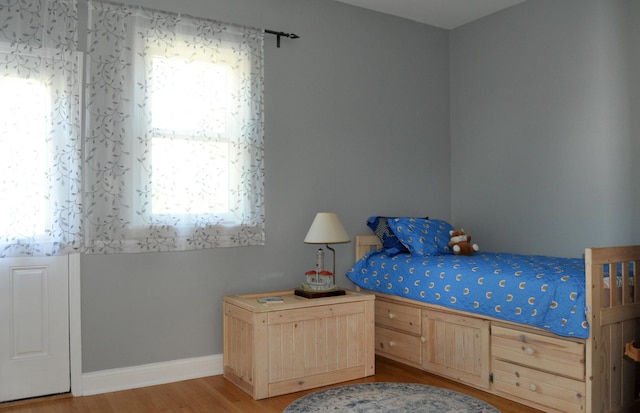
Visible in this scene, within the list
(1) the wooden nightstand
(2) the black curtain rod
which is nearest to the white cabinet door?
(1) the wooden nightstand

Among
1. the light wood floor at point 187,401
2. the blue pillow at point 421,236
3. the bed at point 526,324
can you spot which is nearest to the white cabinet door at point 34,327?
the light wood floor at point 187,401

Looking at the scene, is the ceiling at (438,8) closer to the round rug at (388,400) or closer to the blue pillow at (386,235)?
the blue pillow at (386,235)

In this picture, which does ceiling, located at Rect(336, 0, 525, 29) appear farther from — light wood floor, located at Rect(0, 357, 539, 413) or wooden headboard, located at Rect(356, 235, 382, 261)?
light wood floor, located at Rect(0, 357, 539, 413)

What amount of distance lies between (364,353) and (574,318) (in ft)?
4.34

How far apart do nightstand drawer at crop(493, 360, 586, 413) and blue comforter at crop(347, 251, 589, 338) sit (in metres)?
0.27

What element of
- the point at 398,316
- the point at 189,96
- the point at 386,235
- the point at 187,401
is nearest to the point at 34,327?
the point at 187,401

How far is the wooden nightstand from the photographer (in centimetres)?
312

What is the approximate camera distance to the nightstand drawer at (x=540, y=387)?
8.95ft

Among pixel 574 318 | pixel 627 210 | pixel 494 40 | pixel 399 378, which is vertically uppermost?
pixel 494 40

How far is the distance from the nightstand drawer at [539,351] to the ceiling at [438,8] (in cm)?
247

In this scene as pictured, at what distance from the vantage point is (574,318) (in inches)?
105

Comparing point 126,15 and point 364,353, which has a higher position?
point 126,15

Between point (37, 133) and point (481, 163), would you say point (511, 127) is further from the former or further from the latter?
point (37, 133)

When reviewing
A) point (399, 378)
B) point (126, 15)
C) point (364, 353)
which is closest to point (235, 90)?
point (126, 15)
